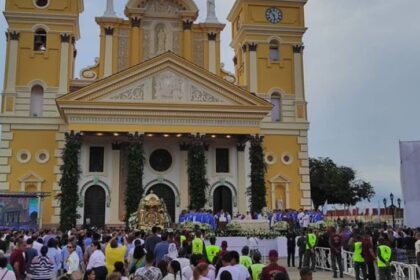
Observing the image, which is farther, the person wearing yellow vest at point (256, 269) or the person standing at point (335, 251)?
the person standing at point (335, 251)

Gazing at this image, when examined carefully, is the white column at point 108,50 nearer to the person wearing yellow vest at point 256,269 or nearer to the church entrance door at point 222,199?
the church entrance door at point 222,199

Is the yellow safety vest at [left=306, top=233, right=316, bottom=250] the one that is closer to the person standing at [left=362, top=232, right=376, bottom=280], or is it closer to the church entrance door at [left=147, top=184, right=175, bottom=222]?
the person standing at [left=362, top=232, right=376, bottom=280]

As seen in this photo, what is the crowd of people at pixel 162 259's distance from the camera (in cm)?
961

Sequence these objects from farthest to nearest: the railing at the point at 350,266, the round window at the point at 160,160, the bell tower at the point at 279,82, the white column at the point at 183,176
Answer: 1. the bell tower at the point at 279,82
2. the round window at the point at 160,160
3. the white column at the point at 183,176
4. the railing at the point at 350,266

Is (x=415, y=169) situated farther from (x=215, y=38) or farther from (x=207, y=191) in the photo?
(x=215, y=38)

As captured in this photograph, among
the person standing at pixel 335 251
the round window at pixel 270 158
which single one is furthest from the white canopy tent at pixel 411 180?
the person standing at pixel 335 251

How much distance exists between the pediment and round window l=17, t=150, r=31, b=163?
839cm

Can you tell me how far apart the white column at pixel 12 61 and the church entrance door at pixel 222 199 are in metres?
17.0

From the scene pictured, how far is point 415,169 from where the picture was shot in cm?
3584

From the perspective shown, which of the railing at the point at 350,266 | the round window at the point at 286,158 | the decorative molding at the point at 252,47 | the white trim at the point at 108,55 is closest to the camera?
the railing at the point at 350,266

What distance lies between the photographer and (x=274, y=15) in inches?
1796

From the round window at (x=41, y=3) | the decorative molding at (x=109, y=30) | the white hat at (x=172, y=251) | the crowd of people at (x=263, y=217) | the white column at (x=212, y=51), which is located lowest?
the white hat at (x=172, y=251)

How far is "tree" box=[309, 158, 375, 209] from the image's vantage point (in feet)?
207

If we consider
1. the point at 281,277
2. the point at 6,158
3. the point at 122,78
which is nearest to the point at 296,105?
the point at 122,78
